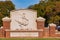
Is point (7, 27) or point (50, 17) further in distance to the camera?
point (50, 17)

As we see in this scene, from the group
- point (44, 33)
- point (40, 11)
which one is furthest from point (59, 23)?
point (44, 33)

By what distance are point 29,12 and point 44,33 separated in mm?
2788

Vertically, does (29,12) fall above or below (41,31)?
above

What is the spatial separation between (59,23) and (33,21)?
32478mm

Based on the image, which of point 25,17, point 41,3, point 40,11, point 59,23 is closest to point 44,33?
point 25,17

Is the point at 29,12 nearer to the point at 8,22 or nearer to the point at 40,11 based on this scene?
the point at 8,22

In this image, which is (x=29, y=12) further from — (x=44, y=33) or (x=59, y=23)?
(x=59, y=23)

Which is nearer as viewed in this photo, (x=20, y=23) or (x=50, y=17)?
(x=20, y=23)

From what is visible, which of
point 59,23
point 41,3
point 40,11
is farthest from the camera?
point 41,3

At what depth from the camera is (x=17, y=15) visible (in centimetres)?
2988

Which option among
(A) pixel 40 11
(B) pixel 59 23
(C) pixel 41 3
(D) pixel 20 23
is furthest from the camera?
(C) pixel 41 3

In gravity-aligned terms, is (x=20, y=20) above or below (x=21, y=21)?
above

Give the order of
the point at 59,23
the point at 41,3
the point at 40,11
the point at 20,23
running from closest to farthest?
the point at 20,23 → the point at 59,23 → the point at 40,11 → the point at 41,3

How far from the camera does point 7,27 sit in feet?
98.7
